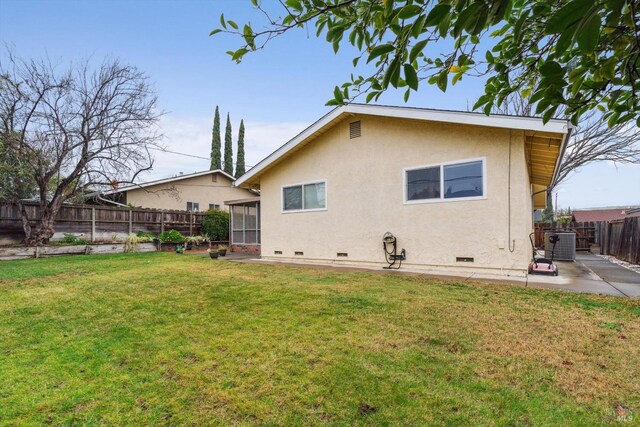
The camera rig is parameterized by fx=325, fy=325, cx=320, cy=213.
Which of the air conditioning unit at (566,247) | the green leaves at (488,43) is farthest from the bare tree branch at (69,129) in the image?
the air conditioning unit at (566,247)

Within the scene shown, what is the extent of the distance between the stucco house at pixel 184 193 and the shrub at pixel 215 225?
6.31 feet

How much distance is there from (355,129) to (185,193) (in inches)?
606

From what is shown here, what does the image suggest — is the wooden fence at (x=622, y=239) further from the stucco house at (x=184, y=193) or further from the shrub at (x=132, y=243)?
the shrub at (x=132, y=243)

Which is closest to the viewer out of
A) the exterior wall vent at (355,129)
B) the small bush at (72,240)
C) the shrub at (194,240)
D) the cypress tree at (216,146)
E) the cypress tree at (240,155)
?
the exterior wall vent at (355,129)

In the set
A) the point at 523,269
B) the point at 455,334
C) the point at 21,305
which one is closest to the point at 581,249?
the point at 523,269

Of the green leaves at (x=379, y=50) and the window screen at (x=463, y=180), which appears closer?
the green leaves at (x=379, y=50)

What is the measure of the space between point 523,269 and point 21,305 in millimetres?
9023

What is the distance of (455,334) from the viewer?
11.5 feet

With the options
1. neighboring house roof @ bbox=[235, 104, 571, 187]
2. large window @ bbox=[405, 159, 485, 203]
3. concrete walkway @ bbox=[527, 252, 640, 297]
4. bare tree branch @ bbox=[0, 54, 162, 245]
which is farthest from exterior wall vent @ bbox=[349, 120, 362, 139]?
bare tree branch @ bbox=[0, 54, 162, 245]

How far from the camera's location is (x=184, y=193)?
21109 mm

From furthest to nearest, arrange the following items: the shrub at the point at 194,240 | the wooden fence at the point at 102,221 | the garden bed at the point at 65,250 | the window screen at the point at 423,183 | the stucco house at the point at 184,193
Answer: the stucco house at the point at 184,193
the shrub at the point at 194,240
the wooden fence at the point at 102,221
the garden bed at the point at 65,250
the window screen at the point at 423,183

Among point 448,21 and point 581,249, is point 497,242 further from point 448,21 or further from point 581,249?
point 581,249

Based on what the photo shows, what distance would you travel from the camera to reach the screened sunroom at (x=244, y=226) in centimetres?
1500

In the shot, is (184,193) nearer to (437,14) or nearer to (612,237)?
(612,237)
